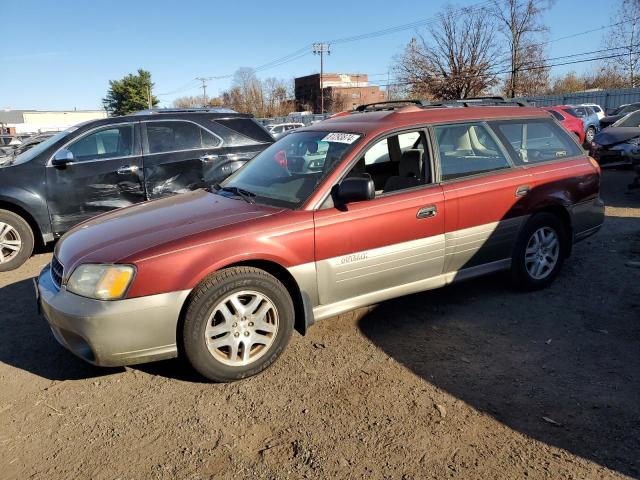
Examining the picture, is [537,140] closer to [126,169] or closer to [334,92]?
[126,169]

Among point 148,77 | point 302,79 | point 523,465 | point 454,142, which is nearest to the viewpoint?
point 523,465

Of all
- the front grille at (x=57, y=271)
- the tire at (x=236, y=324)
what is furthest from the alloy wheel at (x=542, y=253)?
the front grille at (x=57, y=271)

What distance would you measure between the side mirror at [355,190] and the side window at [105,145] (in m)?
4.09

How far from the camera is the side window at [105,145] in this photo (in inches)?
246

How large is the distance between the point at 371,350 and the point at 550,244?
86.3 inches

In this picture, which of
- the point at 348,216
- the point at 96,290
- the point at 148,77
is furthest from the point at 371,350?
the point at 148,77

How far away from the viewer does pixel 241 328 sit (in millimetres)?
3199

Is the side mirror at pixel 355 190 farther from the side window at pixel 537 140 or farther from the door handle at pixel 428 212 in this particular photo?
the side window at pixel 537 140

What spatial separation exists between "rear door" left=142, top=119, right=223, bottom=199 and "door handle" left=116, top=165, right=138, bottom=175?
13 centimetres

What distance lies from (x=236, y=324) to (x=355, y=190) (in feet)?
3.92

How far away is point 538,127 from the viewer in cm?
480

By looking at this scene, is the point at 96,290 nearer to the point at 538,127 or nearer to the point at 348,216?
the point at 348,216

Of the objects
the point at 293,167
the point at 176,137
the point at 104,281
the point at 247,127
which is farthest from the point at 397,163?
the point at 176,137

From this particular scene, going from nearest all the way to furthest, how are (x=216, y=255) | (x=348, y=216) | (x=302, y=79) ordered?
(x=216, y=255) → (x=348, y=216) → (x=302, y=79)
